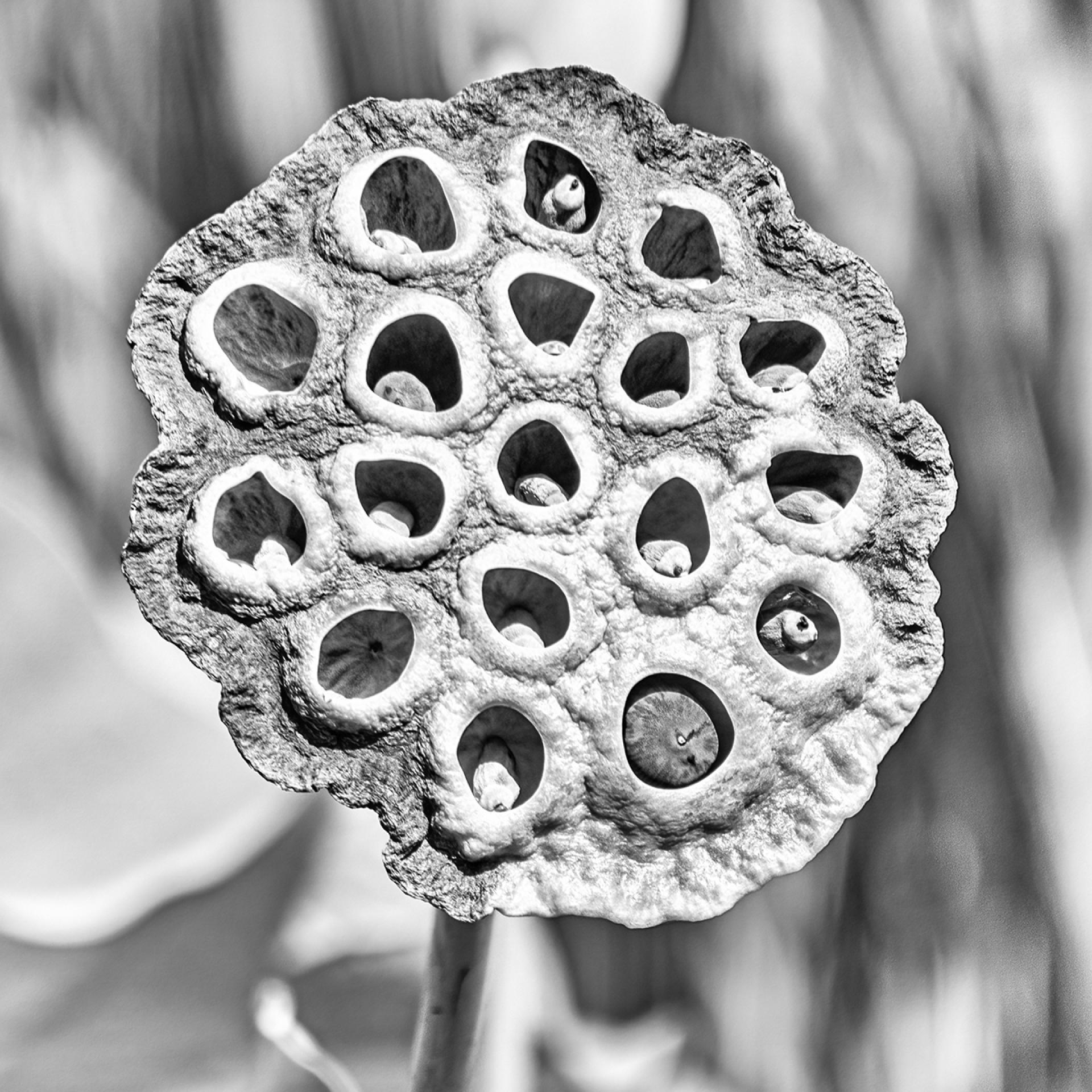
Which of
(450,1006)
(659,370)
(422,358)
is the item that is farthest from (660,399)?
(450,1006)

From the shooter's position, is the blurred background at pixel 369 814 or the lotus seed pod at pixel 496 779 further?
the blurred background at pixel 369 814

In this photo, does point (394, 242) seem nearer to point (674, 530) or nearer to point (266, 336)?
point (266, 336)

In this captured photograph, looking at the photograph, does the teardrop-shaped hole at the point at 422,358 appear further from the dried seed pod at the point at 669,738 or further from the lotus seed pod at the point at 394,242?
the dried seed pod at the point at 669,738

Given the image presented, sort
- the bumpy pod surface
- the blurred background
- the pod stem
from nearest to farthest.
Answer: the bumpy pod surface
the pod stem
the blurred background

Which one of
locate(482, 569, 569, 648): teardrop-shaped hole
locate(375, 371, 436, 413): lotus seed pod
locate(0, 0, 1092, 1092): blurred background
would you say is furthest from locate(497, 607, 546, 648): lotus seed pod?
locate(0, 0, 1092, 1092): blurred background

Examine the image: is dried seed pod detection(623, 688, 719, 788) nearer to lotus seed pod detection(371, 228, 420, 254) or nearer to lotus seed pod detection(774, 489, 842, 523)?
lotus seed pod detection(774, 489, 842, 523)

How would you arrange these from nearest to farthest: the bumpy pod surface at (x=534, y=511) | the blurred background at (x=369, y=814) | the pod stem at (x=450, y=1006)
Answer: the bumpy pod surface at (x=534, y=511) → the pod stem at (x=450, y=1006) → the blurred background at (x=369, y=814)

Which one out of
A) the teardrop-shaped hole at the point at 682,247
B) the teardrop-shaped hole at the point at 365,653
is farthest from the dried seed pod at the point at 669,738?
the teardrop-shaped hole at the point at 682,247
